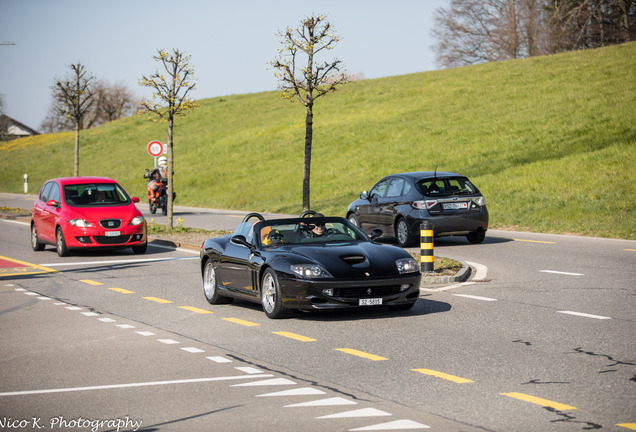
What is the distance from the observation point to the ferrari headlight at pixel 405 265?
10867mm

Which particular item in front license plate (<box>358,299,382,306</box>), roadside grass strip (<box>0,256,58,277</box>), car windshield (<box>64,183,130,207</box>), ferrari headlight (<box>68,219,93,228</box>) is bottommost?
roadside grass strip (<box>0,256,58,277</box>)

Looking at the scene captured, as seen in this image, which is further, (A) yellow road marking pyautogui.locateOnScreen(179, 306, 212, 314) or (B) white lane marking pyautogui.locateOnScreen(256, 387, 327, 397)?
(A) yellow road marking pyautogui.locateOnScreen(179, 306, 212, 314)

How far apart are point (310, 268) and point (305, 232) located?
1248mm

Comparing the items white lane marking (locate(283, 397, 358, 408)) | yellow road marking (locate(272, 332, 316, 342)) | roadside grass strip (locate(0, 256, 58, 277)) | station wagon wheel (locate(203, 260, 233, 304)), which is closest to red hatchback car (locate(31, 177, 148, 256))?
roadside grass strip (locate(0, 256, 58, 277))

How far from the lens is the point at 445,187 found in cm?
2031

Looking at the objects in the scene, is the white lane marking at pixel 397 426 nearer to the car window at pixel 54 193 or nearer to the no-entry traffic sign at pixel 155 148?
the car window at pixel 54 193

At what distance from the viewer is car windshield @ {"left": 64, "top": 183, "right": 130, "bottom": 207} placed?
66.8 ft

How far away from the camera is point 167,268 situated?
55.8ft

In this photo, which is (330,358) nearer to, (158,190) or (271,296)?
(271,296)

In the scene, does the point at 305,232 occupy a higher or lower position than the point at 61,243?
higher

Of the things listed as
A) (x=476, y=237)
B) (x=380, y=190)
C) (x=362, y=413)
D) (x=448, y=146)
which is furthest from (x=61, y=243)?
(x=448, y=146)

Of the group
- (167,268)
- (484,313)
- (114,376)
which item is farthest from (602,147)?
(114,376)

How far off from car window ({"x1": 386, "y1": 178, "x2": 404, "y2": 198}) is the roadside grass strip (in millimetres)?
7933

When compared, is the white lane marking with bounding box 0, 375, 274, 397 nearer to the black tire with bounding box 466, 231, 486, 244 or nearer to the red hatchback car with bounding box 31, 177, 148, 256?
the red hatchback car with bounding box 31, 177, 148, 256
